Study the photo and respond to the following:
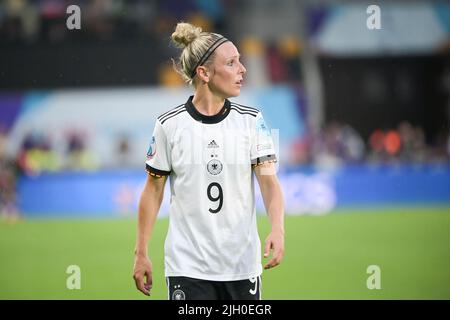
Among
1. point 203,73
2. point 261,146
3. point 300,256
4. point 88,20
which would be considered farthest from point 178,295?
point 88,20

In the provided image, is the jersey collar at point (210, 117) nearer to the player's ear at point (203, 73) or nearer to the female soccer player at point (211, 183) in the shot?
the female soccer player at point (211, 183)

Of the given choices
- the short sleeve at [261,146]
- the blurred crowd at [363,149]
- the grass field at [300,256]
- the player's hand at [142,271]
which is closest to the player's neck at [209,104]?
the short sleeve at [261,146]

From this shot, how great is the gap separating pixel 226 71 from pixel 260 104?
20.1 metres

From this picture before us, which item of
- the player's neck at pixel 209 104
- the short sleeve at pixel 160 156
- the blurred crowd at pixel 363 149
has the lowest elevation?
the short sleeve at pixel 160 156

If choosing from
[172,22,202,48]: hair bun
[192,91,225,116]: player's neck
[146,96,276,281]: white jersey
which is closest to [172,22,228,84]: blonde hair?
[172,22,202,48]: hair bun

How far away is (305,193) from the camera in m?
19.3

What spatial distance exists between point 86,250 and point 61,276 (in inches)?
111

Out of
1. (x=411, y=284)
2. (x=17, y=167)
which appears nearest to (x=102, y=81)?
(x=17, y=167)

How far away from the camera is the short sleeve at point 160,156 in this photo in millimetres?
5152

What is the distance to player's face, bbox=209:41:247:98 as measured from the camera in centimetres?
513

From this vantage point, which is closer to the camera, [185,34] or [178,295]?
[178,295]

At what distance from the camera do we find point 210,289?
504 centimetres

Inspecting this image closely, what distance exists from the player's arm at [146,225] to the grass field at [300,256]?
378 cm

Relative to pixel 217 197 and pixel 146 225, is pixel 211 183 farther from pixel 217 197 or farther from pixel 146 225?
pixel 146 225
